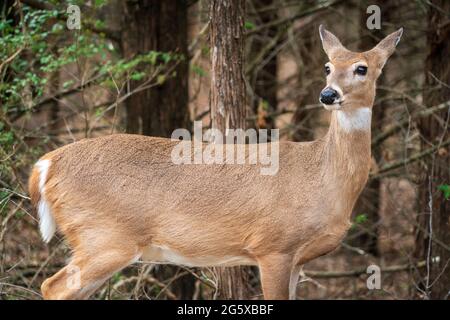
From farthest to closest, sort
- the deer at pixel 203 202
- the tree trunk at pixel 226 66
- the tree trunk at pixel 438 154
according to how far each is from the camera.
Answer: the tree trunk at pixel 438 154
the tree trunk at pixel 226 66
the deer at pixel 203 202

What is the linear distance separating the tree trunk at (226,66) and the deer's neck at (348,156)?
128cm

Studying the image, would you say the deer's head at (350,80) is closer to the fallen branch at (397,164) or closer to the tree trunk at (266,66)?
the fallen branch at (397,164)

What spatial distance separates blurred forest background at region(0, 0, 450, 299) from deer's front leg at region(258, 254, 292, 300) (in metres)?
1.30

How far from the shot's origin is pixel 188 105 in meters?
9.11

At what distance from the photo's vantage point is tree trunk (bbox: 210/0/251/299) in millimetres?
6793

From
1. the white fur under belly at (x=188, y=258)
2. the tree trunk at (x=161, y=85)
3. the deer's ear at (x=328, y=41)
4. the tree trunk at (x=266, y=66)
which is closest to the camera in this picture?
the white fur under belly at (x=188, y=258)

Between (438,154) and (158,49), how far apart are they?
3187mm

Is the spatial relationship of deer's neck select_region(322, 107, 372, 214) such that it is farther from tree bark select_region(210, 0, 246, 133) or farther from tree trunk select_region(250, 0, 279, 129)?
tree trunk select_region(250, 0, 279, 129)

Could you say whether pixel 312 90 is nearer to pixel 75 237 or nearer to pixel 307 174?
pixel 307 174

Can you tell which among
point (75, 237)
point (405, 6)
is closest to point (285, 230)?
point (75, 237)

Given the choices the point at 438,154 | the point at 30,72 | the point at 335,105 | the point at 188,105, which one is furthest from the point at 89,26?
the point at 335,105

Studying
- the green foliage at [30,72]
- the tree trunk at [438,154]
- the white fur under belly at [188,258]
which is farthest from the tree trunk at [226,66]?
the tree trunk at [438,154]

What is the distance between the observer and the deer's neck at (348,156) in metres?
5.65

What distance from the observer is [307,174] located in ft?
18.7
